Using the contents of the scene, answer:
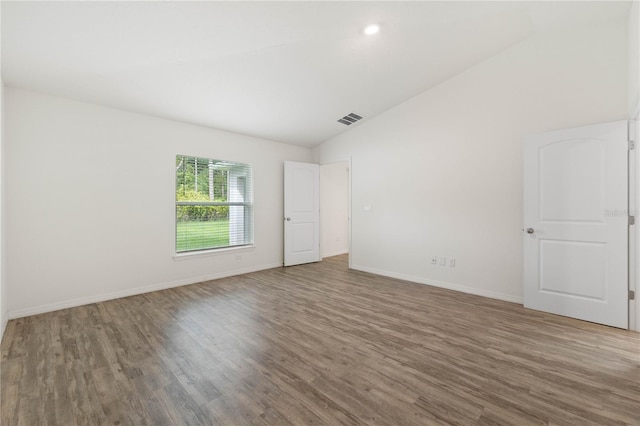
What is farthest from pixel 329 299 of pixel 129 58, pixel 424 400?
pixel 129 58

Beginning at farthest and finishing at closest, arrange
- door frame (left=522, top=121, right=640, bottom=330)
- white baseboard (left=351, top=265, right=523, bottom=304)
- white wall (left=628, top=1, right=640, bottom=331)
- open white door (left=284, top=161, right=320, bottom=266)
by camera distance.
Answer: open white door (left=284, top=161, right=320, bottom=266) < white baseboard (left=351, top=265, right=523, bottom=304) < door frame (left=522, top=121, right=640, bottom=330) < white wall (left=628, top=1, right=640, bottom=331)

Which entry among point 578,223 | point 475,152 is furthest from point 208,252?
point 578,223

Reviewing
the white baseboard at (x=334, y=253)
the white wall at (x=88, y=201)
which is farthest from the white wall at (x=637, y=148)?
the white wall at (x=88, y=201)

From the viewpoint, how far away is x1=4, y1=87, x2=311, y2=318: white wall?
3.05 metres

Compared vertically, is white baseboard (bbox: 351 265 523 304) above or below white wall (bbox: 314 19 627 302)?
below

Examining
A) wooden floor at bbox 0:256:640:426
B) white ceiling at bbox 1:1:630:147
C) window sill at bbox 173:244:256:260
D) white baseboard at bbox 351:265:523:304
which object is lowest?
wooden floor at bbox 0:256:640:426

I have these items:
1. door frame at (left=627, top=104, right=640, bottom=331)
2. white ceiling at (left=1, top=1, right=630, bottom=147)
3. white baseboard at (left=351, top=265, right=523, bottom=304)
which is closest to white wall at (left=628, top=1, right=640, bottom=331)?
door frame at (left=627, top=104, right=640, bottom=331)

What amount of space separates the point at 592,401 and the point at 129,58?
4541 millimetres

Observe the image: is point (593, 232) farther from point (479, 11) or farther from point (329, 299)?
point (329, 299)

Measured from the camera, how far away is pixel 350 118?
4.90 meters

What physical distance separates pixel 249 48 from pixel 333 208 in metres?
4.63

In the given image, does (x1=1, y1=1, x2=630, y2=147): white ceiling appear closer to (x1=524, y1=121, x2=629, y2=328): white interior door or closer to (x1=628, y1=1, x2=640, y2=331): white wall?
(x1=628, y1=1, x2=640, y2=331): white wall

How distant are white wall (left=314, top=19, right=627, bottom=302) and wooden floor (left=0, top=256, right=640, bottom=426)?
2.81 ft

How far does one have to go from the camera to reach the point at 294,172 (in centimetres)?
571
